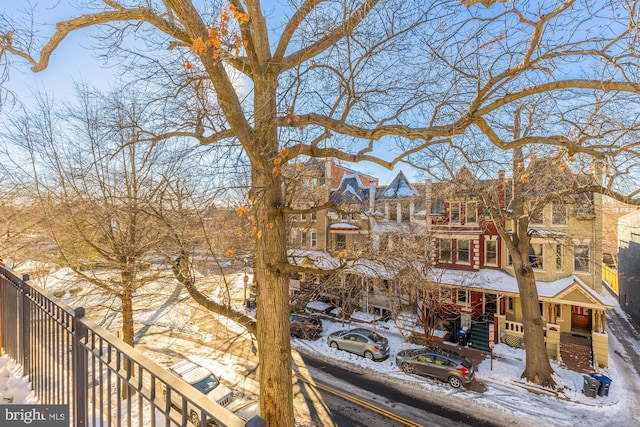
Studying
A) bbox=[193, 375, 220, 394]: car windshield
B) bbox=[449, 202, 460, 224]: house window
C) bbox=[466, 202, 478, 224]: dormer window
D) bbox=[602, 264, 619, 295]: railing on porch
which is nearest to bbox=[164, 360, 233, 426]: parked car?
bbox=[193, 375, 220, 394]: car windshield

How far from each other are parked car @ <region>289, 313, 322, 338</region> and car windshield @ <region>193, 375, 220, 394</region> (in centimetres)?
631

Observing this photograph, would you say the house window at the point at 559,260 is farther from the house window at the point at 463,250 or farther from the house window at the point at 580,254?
the house window at the point at 463,250

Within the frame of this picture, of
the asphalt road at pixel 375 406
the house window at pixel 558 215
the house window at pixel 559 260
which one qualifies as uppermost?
the house window at pixel 558 215

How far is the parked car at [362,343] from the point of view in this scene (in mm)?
14539

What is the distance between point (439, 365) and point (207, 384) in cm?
911

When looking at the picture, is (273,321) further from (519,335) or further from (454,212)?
(519,335)

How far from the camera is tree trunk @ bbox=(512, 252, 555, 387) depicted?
493 inches

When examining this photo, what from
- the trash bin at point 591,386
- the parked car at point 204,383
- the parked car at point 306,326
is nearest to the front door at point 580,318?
the trash bin at point 591,386

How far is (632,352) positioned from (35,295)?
23.9 meters

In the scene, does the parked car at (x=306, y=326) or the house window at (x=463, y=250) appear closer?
the parked car at (x=306, y=326)

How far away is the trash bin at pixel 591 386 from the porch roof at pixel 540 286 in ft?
14.2

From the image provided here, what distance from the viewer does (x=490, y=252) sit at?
18500 millimetres

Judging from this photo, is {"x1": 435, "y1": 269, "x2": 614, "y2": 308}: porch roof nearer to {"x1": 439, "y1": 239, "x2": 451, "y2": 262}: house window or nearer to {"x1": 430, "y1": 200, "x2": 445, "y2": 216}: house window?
{"x1": 439, "y1": 239, "x2": 451, "y2": 262}: house window

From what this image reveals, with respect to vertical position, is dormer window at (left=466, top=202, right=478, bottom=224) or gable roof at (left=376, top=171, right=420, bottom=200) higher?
gable roof at (left=376, top=171, right=420, bottom=200)
